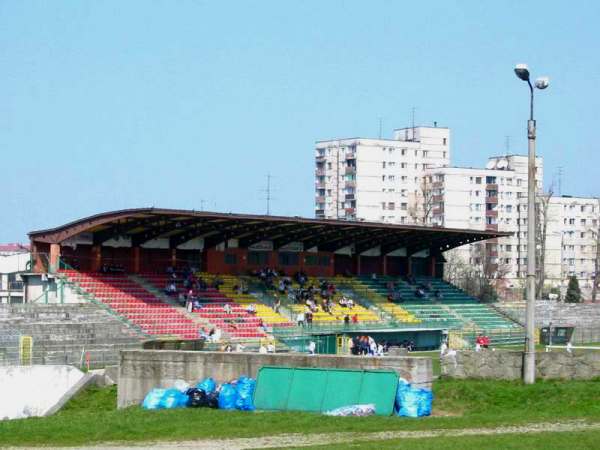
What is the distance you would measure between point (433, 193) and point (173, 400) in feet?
396

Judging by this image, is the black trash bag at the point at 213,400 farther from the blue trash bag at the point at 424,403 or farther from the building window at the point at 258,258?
the building window at the point at 258,258

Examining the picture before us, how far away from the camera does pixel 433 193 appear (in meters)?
148

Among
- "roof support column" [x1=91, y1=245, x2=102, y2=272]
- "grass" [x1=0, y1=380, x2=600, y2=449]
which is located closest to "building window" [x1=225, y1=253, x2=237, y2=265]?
"roof support column" [x1=91, y1=245, x2=102, y2=272]

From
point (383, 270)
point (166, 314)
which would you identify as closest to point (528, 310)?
point (166, 314)

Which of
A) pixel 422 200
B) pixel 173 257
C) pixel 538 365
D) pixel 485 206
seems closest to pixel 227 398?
pixel 538 365

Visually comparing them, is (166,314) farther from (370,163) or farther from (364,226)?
(370,163)

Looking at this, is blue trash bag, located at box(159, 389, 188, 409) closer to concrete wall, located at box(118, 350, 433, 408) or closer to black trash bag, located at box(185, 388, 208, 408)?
black trash bag, located at box(185, 388, 208, 408)

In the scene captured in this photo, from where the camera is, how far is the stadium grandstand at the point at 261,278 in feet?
190

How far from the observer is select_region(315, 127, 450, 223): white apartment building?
148 metres

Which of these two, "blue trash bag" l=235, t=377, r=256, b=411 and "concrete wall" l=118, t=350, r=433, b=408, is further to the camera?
"concrete wall" l=118, t=350, r=433, b=408

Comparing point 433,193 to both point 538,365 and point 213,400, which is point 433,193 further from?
point 213,400

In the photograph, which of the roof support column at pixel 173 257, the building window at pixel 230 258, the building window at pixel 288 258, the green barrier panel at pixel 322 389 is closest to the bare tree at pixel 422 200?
the building window at pixel 288 258

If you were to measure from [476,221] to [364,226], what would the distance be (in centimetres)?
8201

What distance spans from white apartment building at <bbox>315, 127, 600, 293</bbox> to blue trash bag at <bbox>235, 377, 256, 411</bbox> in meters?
116
